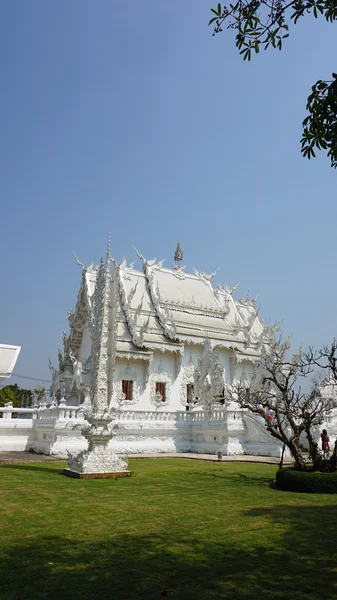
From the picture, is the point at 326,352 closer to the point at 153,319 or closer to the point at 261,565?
the point at 261,565

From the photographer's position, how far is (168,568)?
159 inches

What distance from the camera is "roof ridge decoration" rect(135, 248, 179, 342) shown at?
23297 mm

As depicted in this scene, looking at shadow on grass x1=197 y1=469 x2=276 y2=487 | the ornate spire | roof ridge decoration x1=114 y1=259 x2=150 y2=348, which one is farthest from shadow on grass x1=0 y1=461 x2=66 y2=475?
roof ridge decoration x1=114 y1=259 x2=150 y2=348

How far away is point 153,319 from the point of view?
78.7 feet

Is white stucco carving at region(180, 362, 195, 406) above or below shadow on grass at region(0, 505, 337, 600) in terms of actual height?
above

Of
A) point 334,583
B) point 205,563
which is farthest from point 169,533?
point 334,583

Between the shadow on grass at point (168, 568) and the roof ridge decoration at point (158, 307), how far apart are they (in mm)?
18074

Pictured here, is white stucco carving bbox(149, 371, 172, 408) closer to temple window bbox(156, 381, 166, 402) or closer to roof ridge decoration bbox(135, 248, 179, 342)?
temple window bbox(156, 381, 166, 402)

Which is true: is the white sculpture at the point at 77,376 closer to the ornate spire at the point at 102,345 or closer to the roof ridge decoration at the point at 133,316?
the roof ridge decoration at the point at 133,316

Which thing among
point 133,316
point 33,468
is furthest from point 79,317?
point 33,468

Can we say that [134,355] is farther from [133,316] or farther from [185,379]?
[185,379]

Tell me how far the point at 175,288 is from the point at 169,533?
22.0 metres

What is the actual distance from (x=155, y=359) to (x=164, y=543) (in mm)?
18295

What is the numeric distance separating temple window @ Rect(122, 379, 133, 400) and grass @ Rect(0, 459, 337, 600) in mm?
13131
